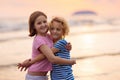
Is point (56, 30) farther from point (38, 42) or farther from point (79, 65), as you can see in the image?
point (79, 65)

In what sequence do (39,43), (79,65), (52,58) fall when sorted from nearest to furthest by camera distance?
(52,58)
(39,43)
(79,65)

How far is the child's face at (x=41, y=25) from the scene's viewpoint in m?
3.82

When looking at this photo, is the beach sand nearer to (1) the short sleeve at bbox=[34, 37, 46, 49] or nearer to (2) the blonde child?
(2) the blonde child

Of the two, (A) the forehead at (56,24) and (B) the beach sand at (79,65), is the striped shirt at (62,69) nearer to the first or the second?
A: (A) the forehead at (56,24)

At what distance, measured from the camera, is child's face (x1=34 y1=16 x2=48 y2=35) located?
3818mm

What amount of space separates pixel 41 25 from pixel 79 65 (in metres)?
5.02

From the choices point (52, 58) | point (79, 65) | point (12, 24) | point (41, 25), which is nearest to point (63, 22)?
point (41, 25)

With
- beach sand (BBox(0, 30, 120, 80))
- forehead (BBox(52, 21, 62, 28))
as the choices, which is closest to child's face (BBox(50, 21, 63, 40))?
forehead (BBox(52, 21, 62, 28))

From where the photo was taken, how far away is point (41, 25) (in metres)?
3.81

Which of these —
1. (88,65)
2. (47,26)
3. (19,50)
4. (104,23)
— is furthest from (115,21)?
(47,26)

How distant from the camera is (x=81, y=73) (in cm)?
788

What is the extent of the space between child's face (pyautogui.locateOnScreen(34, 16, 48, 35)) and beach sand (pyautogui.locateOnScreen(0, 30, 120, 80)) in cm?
376

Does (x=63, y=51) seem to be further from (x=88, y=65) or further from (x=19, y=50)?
(x=19, y=50)

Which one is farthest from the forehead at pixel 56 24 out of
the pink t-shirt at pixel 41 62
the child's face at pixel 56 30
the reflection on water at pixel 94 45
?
the reflection on water at pixel 94 45
